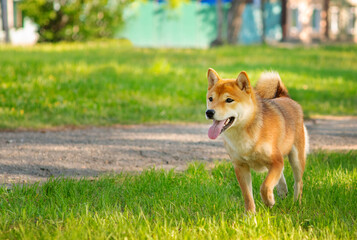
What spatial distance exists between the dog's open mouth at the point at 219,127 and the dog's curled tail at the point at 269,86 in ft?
3.60

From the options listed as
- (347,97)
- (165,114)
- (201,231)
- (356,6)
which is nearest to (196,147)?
(165,114)

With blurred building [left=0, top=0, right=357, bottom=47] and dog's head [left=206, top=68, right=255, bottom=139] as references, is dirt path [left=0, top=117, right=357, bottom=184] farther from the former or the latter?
blurred building [left=0, top=0, right=357, bottom=47]

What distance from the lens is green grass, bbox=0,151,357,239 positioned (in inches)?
134

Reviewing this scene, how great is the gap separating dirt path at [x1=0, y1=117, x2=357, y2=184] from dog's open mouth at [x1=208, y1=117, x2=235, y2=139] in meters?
1.57

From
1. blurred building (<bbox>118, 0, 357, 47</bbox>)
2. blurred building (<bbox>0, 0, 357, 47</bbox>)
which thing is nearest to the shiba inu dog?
blurred building (<bbox>0, 0, 357, 47</bbox>)

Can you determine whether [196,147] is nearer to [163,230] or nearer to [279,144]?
[279,144]

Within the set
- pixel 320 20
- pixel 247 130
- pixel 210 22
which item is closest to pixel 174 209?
pixel 247 130

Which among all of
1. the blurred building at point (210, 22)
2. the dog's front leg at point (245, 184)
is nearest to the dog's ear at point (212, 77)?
the dog's front leg at point (245, 184)

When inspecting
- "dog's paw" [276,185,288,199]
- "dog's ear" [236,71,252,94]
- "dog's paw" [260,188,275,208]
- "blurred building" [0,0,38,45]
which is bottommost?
"dog's paw" [276,185,288,199]

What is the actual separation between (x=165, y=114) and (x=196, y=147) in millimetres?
2330

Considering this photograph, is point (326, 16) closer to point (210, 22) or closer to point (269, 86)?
point (210, 22)

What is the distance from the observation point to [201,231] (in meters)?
3.46

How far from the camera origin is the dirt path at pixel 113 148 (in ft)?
17.1

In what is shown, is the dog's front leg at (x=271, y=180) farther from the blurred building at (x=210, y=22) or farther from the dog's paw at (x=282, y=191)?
the blurred building at (x=210, y=22)
